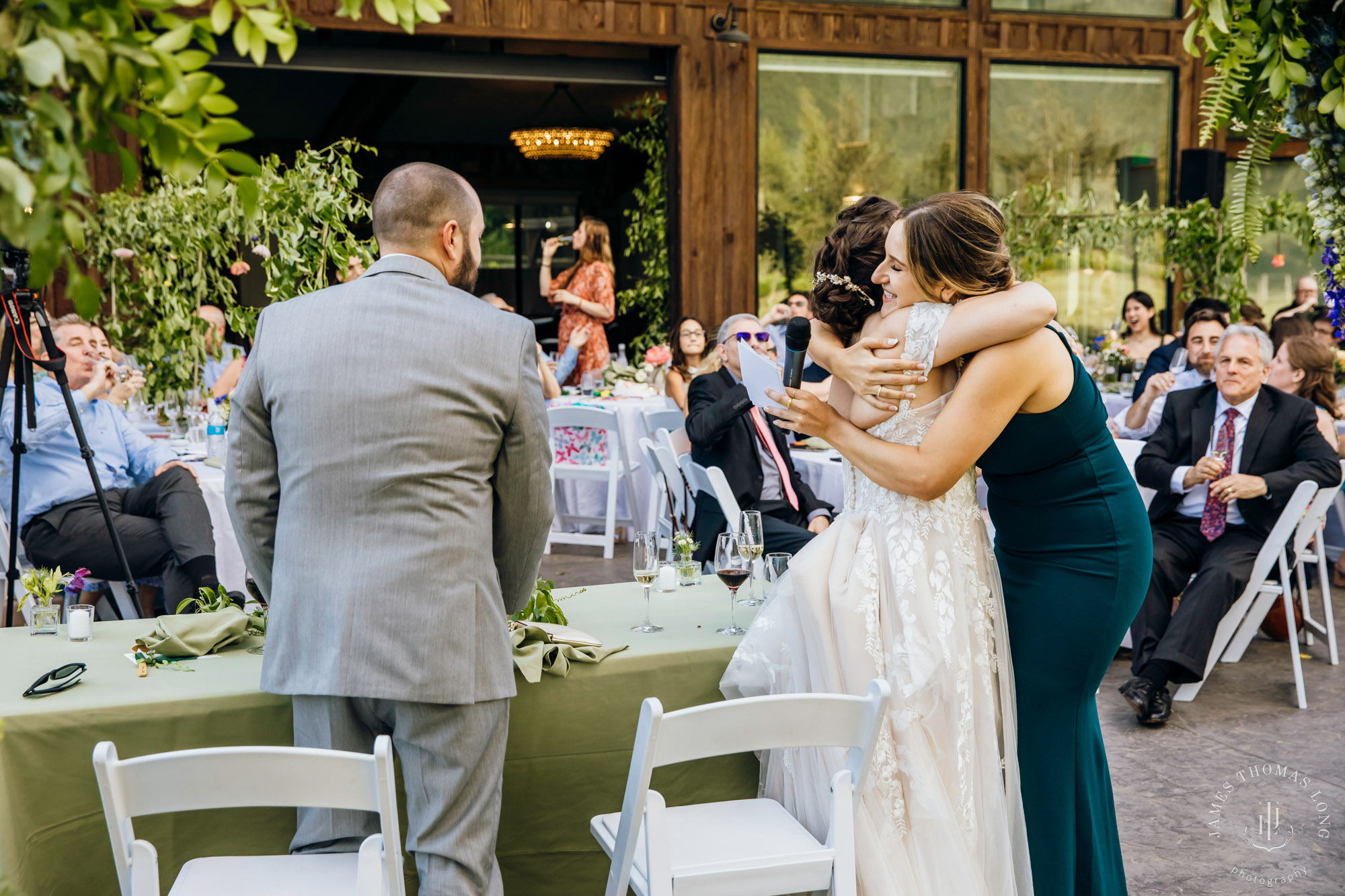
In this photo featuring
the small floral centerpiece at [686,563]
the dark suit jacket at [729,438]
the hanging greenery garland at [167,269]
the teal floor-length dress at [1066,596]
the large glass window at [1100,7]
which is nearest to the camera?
the teal floor-length dress at [1066,596]

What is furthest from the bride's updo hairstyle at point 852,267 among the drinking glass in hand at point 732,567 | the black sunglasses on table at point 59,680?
the black sunglasses on table at point 59,680

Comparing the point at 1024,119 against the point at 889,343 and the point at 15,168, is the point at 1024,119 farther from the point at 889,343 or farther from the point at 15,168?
the point at 15,168

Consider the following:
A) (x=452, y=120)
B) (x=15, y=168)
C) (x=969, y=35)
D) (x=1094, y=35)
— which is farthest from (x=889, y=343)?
(x=452, y=120)

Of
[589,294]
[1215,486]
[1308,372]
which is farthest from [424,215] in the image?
[589,294]

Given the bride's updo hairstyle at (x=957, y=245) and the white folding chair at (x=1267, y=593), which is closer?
the bride's updo hairstyle at (x=957, y=245)

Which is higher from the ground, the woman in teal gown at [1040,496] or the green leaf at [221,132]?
the green leaf at [221,132]

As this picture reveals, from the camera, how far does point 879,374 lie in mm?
2090

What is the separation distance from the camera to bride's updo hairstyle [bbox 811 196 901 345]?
2.28m

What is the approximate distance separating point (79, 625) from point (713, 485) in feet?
7.25

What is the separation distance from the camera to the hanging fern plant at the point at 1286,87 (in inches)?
77.4

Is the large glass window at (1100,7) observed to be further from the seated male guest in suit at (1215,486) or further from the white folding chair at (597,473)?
the seated male guest in suit at (1215,486)

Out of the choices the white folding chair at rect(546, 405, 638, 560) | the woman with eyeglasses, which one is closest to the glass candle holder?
the white folding chair at rect(546, 405, 638, 560)

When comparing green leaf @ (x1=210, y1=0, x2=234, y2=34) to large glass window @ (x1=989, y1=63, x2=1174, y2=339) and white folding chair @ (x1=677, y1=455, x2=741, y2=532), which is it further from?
large glass window @ (x1=989, y1=63, x2=1174, y2=339)

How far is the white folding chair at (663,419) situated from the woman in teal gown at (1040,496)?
447 cm
